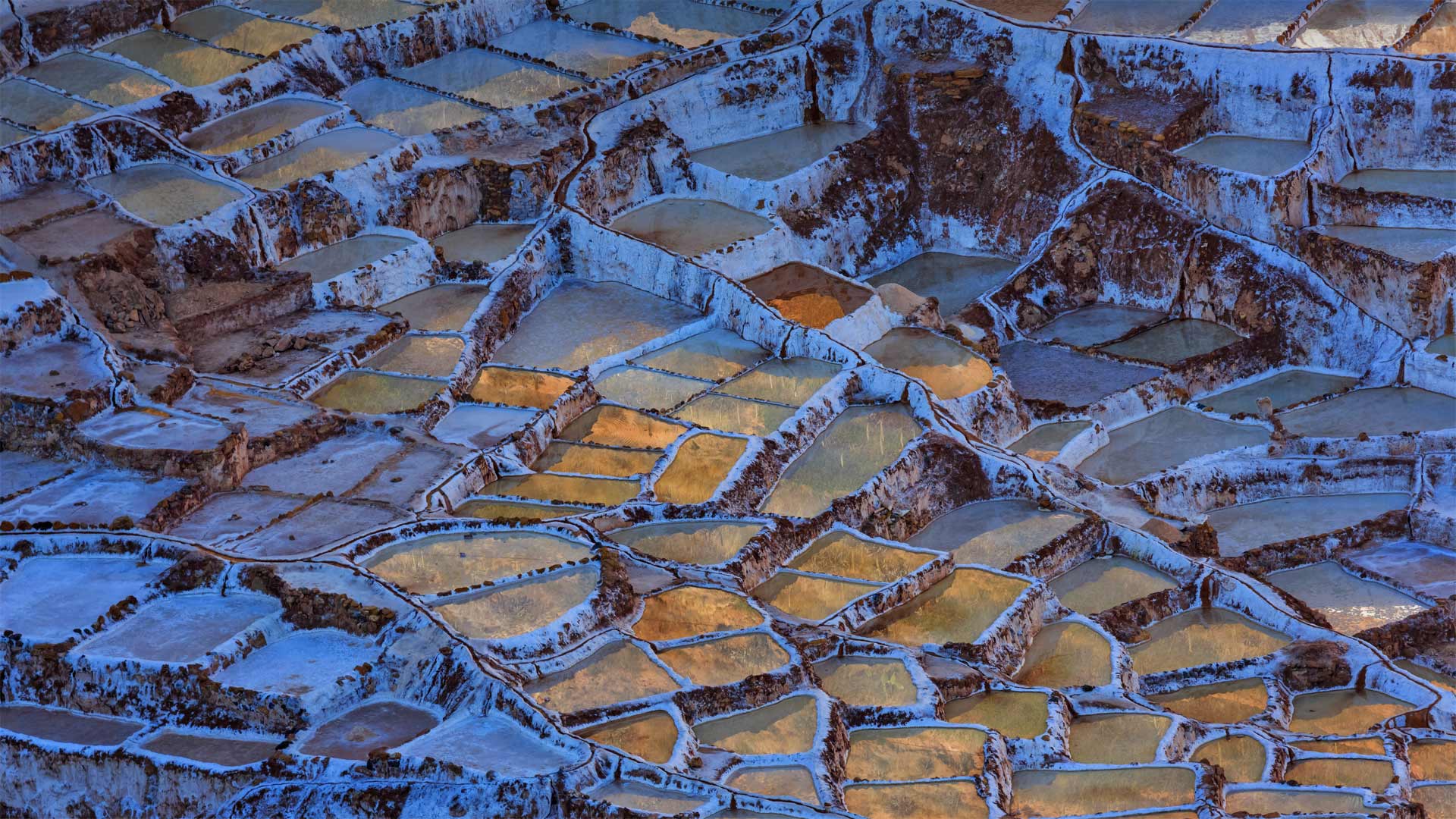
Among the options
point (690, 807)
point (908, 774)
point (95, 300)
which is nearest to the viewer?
point (690, 807)

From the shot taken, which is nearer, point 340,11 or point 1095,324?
point 1095,324

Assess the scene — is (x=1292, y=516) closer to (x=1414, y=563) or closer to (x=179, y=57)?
(x=1414, y=563)

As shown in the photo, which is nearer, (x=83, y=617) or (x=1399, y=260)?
(x=83, y=617)

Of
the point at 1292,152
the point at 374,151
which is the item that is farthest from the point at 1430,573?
the point at 374,151

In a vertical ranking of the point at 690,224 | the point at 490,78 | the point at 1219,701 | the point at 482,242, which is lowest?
the point at 1219,701

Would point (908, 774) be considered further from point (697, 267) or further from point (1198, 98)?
point (1198, 98)

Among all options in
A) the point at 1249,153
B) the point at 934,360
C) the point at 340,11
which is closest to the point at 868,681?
the point at 934,360
